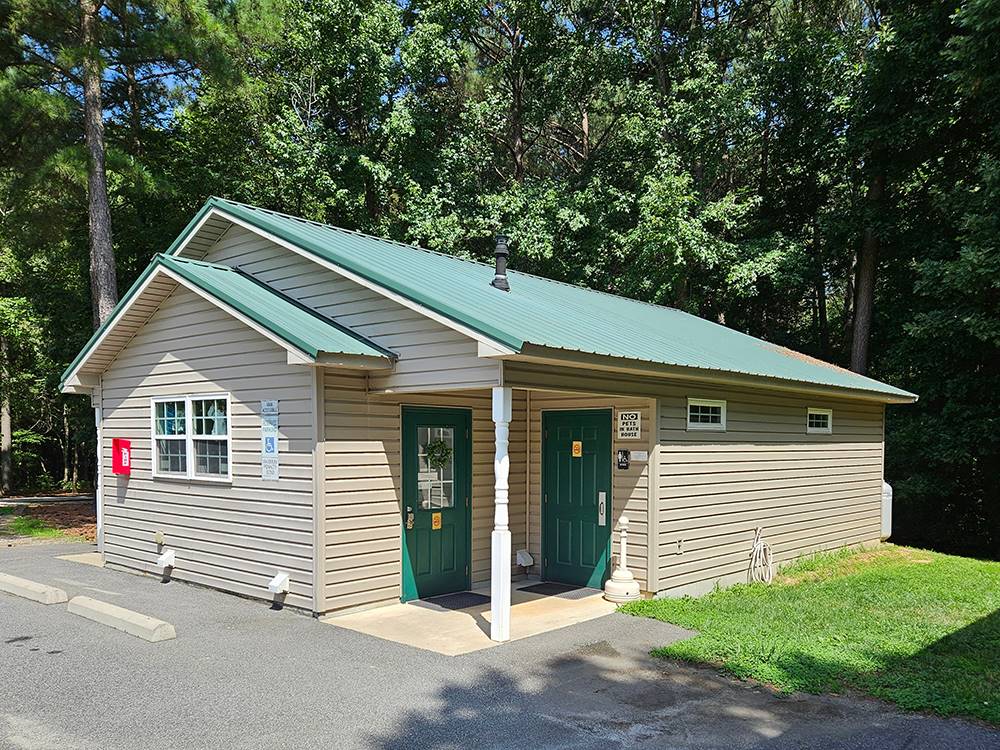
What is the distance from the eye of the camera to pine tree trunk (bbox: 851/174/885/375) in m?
18.1

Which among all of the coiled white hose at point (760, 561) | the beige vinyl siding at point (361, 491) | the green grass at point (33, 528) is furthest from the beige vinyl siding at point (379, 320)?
the green grass at point (33, 528)

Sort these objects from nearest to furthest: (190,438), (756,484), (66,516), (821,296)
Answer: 1. (190,438)
2. (756,484)
3. (66,516)
4. (821,296)

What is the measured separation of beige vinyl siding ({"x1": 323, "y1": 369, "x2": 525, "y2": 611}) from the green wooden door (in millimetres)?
1746

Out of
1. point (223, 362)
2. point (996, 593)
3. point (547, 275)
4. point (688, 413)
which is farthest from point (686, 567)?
point (547, 275)

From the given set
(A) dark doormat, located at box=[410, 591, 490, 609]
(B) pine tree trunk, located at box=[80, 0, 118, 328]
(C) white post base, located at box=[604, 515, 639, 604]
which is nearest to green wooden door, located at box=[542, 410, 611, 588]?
(C) white post base, located at box=[604, 515, 639, 604]

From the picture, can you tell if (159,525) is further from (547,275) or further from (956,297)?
(956,297)

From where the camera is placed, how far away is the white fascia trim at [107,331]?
935cm

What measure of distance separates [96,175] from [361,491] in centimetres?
996

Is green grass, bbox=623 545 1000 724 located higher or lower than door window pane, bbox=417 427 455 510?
lower

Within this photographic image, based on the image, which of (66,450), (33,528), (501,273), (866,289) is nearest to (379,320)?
(501,273)

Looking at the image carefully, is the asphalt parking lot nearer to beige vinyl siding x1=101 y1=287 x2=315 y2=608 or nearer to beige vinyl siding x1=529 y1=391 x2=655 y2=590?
beige vinyl siding x1=101 y1=287 x2=315 y2=608

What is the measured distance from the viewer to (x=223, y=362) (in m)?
8.93

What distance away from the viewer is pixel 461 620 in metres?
7.73

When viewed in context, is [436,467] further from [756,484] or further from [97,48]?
[97,48]
